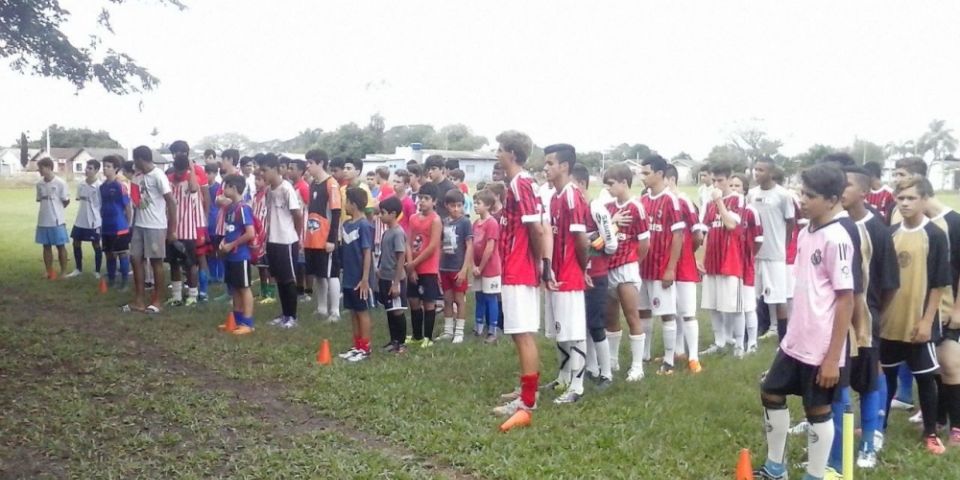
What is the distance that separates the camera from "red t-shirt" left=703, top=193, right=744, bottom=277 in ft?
26.8

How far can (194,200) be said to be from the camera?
11.3 metres

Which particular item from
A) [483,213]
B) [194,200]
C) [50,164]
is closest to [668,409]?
[483,213]

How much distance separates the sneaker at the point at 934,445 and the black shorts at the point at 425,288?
5.18 meters

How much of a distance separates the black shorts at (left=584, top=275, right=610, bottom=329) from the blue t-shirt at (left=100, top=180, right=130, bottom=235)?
8.32m

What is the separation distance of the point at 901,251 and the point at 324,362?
5347 mm

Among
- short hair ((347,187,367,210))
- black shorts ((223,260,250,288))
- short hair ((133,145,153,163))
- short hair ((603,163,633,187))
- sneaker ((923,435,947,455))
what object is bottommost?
sneaker ((923,435,947,455))

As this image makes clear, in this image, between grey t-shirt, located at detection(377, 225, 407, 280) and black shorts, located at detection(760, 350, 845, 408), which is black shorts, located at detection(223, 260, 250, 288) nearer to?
grey t-shirt, located at detection(377, 225, 407, 280)

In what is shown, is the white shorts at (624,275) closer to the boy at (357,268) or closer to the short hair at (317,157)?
the boy at (357,268)

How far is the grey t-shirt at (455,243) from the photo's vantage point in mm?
9398

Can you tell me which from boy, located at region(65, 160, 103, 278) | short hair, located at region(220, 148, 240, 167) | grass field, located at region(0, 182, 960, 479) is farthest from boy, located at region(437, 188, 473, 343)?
boy, located at region(65, 160, 103, 278)

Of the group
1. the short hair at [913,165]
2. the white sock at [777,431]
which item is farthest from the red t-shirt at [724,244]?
the white sock at [777,431]

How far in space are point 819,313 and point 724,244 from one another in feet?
12.4

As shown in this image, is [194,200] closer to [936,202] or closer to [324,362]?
[324,362]

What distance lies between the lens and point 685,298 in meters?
7.92
